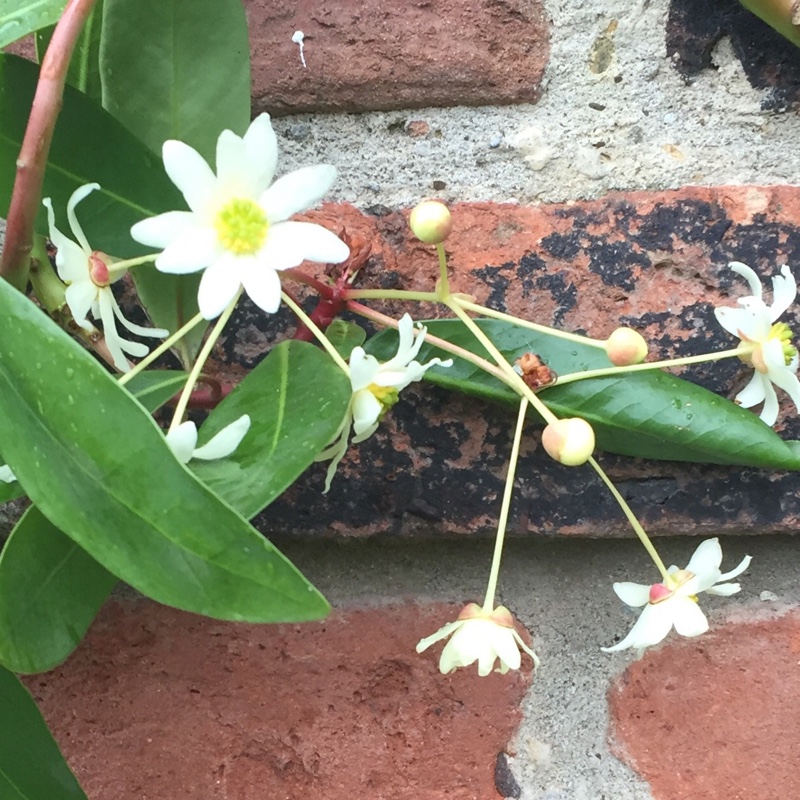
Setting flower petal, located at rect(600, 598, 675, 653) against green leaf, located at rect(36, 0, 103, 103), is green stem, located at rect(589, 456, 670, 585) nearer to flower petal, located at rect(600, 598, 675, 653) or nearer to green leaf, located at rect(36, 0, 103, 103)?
flower petal, located at rect(600, 598, 675, 653)

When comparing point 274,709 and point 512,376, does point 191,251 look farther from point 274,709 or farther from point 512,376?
point 274,709

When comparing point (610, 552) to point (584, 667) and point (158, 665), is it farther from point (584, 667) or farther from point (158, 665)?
point (158, 665)

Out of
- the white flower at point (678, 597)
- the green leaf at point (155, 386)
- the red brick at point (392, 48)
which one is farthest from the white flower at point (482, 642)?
the red brick at point (392, 48)

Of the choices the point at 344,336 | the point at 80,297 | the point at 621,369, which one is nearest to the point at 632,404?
the point at 621,369

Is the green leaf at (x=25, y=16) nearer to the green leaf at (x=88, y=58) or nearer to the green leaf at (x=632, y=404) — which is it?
the green leaf at (x=88, y=58)

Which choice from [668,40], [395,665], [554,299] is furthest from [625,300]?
[395,665]
